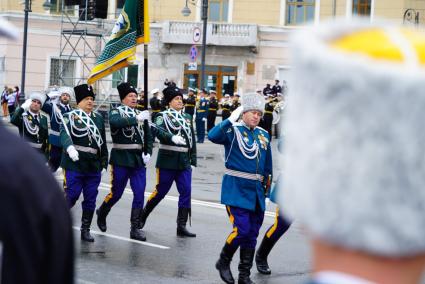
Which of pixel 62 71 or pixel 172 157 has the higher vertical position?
pixel 62 71

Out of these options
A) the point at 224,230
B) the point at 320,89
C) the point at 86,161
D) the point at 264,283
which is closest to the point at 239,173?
the point at 264,283

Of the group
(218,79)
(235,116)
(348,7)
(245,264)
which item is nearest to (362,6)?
(348,7)

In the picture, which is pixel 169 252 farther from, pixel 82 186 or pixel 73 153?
pixel 73 153

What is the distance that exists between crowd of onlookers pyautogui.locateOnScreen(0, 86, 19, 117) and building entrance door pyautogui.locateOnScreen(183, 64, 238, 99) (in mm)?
7718

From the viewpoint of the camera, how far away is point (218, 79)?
44094 millimetres

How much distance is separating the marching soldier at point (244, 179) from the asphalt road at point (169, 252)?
17.1 inches

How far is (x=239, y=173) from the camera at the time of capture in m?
9.26

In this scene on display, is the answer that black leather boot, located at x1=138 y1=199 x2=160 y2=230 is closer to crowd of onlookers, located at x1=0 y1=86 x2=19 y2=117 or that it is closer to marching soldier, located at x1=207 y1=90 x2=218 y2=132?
marching soldier, located at x1=207 y1=90 x2=218 y2=132

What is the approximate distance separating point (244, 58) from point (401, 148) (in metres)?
42.5

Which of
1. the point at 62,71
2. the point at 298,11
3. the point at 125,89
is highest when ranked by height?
the point at 298,11

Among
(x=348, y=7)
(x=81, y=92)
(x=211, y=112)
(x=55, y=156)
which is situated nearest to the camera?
(x=81, y=92)

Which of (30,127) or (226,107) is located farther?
(226,107)

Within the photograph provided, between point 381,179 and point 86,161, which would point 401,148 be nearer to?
point 381,179

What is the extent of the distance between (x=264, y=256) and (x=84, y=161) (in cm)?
252
